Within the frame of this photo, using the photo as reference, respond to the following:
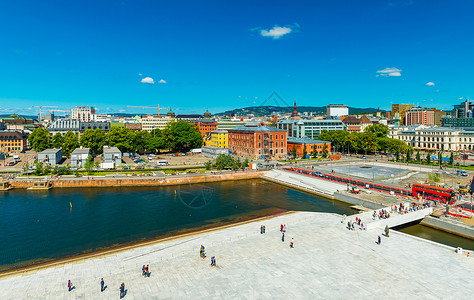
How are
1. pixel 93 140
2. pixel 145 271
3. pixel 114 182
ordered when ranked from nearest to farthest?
pixel 145 271 < pixel 114 182 < pixel 93 140

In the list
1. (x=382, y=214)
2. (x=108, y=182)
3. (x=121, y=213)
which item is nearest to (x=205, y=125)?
(x=108, y=182)

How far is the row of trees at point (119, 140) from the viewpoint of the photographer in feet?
327

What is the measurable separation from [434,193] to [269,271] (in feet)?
111

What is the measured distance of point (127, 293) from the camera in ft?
70.5

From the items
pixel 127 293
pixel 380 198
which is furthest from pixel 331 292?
pixel 380 198

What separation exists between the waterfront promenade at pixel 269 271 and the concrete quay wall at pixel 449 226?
757cm

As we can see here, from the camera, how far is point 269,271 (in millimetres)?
24703

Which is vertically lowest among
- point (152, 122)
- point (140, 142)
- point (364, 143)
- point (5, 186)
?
point (5, 186)

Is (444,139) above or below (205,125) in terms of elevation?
below

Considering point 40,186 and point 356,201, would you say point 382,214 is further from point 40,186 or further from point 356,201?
point 40,186

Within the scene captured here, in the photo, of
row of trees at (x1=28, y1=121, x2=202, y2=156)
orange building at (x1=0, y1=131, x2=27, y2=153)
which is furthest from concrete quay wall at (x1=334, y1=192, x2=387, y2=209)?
orange building at (x1=0, y1=131, x2=27, y2=153)

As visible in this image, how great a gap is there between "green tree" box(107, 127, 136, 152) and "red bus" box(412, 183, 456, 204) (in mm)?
83706

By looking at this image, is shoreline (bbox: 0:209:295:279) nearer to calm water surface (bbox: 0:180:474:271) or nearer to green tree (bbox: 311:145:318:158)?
calm water surface (bbox: 0:180:474:271)

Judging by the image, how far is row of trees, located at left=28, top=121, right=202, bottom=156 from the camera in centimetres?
9962
